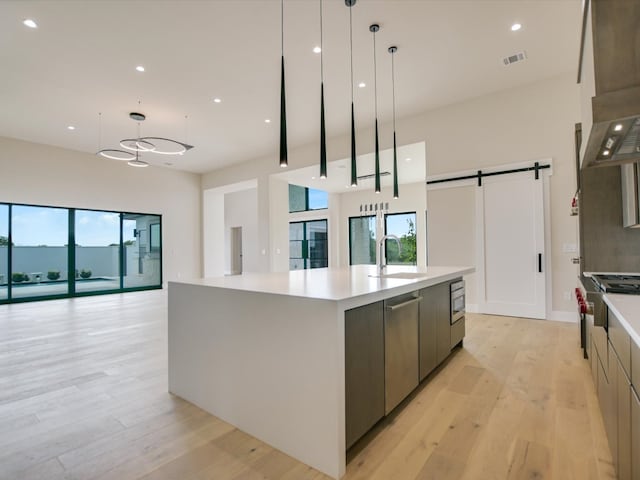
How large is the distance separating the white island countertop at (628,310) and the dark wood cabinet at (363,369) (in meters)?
1.04

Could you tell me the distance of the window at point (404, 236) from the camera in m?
9.83

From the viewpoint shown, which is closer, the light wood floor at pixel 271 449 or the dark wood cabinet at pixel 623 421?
the dark wood cabinet at pixel 623 421

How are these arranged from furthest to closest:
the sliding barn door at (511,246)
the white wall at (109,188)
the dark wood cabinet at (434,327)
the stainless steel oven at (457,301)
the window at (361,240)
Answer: the window at (361,240), the white wall at (109,188), the sliding barn door at (511,246), the stainless steel oven at (457,301), the dark wood cabinet at (434,327)

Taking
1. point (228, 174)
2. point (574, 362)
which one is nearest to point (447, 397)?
point (574, 362)

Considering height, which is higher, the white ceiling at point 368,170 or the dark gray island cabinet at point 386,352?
the white ceiling at point 368,170

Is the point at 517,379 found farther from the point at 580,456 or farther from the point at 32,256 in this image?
the point at 32,256

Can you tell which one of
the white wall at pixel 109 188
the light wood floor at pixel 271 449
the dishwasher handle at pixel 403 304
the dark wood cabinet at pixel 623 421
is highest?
the white wall at pixel 109 188

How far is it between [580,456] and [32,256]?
985 cm

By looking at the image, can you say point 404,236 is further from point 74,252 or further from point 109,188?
point 74,252

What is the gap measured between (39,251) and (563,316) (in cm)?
1050

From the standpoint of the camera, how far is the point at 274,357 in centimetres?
177

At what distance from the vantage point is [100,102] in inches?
211

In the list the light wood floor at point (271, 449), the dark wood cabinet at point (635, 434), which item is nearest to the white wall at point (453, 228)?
the light wood floor at point (271, 449)

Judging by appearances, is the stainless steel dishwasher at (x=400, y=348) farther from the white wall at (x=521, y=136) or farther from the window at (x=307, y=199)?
the window at (x=307, y=199)
